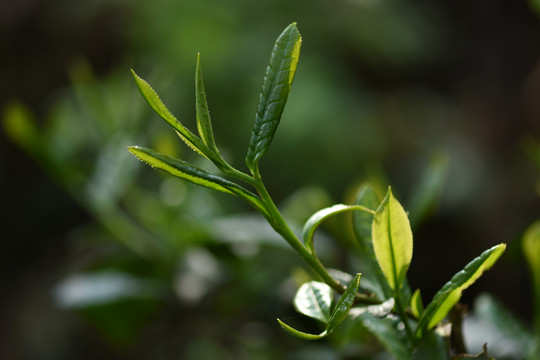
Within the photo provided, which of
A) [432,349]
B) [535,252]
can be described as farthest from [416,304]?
[535,252]

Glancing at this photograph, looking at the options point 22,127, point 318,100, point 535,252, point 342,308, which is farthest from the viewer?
point 318,100

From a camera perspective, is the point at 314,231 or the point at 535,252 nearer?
the point at 314,231

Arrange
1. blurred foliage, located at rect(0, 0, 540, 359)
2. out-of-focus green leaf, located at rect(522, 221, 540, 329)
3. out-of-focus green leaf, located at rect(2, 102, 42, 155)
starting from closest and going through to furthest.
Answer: out-of-focus green leaf, located at rect(522, 221, 540, 329)
out-of-focus green leaf, located at rect(2, 102, 42, 155)
blurred foliage, located at rect(0, 0, 540, 359)

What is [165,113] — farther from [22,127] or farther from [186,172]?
[22,127]

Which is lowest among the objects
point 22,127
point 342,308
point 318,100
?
point 318,100

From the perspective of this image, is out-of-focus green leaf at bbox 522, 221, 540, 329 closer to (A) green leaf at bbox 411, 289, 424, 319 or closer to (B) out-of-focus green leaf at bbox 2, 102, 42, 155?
(A) green leaf at bbox 411, 289, 424, 319

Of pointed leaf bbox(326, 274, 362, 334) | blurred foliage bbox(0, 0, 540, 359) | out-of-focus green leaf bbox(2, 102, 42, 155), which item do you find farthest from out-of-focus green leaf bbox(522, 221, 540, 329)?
blurred foliage bbox(0, 0, 540, 359)

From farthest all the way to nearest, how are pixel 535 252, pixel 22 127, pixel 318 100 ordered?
pixel 318 100 < pixel 22 127 < pixel 535 252

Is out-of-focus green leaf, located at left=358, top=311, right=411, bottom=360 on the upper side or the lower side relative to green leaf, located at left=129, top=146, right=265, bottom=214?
lower
